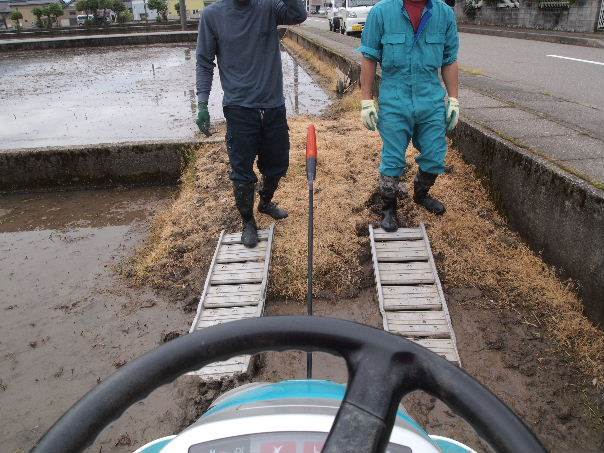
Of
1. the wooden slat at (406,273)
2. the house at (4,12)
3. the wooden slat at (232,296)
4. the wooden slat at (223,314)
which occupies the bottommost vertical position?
the wooden slat at (223,314)

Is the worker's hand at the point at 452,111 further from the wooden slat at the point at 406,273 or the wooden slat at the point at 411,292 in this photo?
the wooden slat at the point at 411,292

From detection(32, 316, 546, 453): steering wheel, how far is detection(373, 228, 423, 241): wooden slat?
125 inches

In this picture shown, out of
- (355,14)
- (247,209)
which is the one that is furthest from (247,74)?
(355,14)

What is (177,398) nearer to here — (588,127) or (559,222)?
(559,222)

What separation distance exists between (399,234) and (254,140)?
1405 millimetres

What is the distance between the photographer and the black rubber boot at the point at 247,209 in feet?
13.2

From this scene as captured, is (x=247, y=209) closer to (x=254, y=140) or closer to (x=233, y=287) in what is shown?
(x=254, y=140)

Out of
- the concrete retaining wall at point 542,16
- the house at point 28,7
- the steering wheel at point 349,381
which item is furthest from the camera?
the house at point 28,7

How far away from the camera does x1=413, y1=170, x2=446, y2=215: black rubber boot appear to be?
414 cm

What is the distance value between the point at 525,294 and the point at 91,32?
119 feet

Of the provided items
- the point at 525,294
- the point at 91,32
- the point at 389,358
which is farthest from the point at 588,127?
the point at 91,32

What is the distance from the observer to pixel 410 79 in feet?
12.0

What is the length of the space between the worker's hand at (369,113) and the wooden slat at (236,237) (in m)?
1.27

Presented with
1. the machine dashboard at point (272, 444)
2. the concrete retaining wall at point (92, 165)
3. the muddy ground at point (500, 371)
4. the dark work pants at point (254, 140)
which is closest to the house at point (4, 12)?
the concrete retaining wall at point (92, 165)
